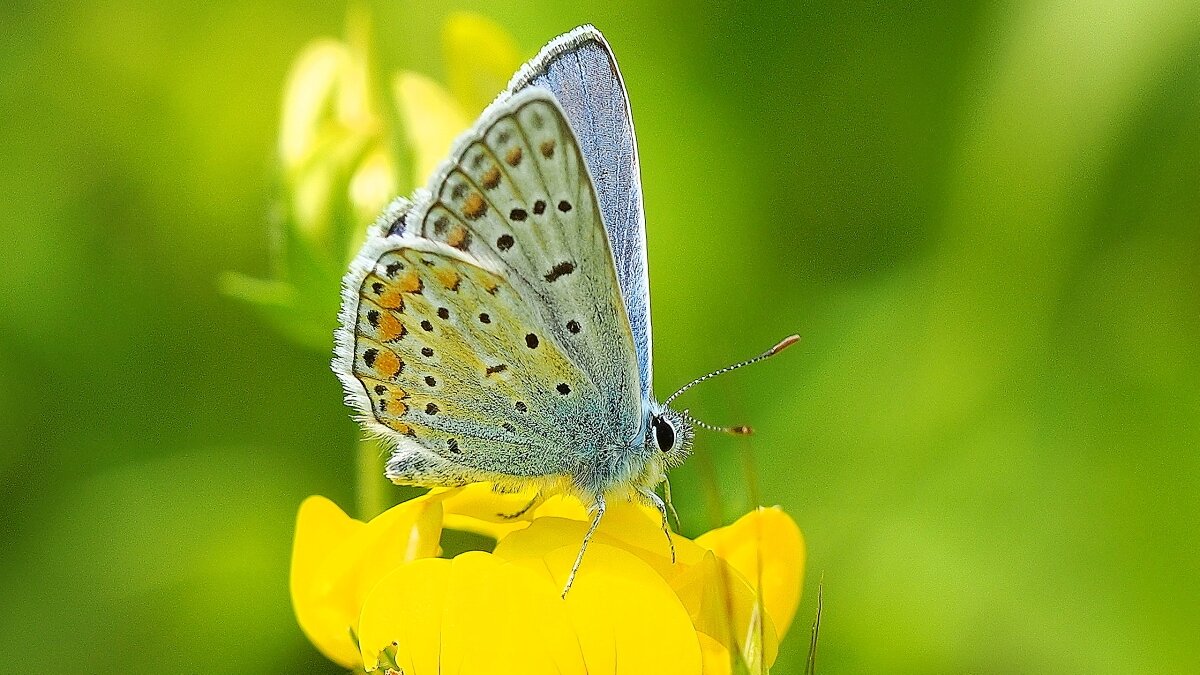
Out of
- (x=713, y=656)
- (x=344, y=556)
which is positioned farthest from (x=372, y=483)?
(x=713, y=656)

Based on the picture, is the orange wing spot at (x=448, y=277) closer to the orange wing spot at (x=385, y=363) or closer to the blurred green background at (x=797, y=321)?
the orange wing spot at (x=385, y=363)

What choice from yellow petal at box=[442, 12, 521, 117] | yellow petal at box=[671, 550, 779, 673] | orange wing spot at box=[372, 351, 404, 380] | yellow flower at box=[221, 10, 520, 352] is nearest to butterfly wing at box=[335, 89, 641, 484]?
orange wing spot at box=[372, 351, 404, 380]

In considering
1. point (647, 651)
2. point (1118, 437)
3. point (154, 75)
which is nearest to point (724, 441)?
point (1118, 437)

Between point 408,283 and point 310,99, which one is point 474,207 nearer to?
point 408,283

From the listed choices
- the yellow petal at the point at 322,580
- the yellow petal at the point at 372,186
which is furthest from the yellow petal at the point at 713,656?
the yellow petal at the point at 372,186

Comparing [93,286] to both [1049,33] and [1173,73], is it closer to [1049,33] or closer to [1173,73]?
[1049,33]

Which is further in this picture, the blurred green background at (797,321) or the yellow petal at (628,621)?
the blurred green background at (797,321)
